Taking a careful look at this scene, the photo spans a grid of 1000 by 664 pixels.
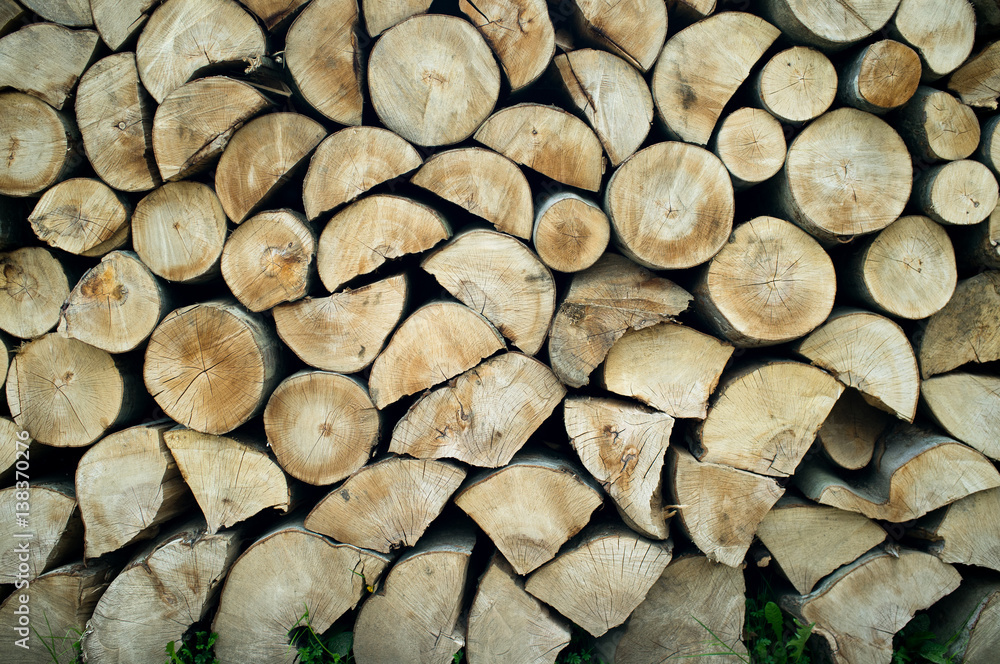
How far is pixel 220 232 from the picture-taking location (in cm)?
216

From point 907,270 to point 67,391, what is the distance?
355cm

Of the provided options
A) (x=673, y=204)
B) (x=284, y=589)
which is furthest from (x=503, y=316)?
(x=284, y=589)

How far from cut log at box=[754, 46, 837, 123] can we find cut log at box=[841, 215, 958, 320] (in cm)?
58

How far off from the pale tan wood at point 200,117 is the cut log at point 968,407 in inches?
119

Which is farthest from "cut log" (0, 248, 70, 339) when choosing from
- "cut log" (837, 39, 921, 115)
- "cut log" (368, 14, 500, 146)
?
"cut log" (837, 39, 921, 115)

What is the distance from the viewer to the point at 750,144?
2084mm

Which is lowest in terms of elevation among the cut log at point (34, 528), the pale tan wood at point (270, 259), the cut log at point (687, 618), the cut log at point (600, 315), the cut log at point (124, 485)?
the cut log at point (687, 618)

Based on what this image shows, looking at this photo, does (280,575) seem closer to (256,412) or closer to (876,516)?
(256,412)

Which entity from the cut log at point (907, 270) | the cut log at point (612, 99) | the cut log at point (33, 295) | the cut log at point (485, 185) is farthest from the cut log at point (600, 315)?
the cut log at point (33, 295)

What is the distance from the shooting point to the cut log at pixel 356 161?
2.05 meters

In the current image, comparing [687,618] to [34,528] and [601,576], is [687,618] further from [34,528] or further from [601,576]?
[34,528]

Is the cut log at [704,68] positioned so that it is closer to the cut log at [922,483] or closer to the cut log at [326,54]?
the cut log at [326,54]

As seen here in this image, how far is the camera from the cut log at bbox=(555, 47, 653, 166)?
6.90 feet

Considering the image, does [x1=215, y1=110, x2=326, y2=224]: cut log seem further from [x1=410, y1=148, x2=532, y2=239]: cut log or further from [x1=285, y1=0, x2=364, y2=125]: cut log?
[x1=410, y1=148, x2=532, y2=239]: cut log
